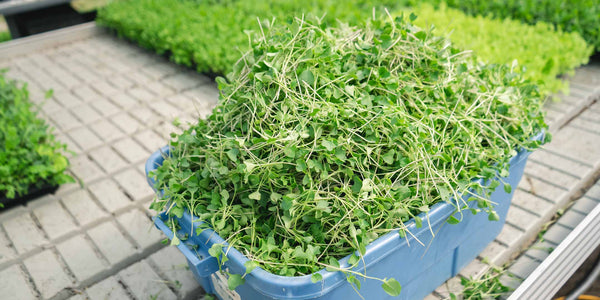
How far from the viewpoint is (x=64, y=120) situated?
353cm

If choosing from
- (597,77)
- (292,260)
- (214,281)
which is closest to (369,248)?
(292,260)

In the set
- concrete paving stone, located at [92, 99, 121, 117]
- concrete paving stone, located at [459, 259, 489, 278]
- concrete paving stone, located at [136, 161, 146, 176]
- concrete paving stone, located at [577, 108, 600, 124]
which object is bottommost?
concrete paving stone, located at [136, 161, 146, 176]

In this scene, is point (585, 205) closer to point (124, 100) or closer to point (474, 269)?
point (474, 269)

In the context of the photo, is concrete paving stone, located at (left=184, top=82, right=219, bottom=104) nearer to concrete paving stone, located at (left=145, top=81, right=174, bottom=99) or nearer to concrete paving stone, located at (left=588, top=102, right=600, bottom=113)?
concrete paving stone, located at (left=145, top=81, right=174, bottom=99)

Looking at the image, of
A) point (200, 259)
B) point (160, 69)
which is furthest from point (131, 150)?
point (200, 259)

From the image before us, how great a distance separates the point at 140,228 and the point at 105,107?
1.60 meters

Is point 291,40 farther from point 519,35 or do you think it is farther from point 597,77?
point 597,77

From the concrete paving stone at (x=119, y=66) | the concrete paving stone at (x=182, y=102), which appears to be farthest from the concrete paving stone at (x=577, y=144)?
the concrete paving stone at (x=119, y=66)

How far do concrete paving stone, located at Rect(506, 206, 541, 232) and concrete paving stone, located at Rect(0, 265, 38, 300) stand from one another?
95.8 inches

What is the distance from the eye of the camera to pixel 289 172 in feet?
4.70

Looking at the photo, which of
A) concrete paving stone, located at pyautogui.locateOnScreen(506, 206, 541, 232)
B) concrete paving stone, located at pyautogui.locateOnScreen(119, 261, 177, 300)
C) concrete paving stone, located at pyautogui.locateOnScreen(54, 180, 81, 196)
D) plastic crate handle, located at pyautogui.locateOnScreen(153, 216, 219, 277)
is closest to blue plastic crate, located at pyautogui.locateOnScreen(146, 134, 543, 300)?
plastic crate handle, located at pyautogui.locateOnScreen(153, 216, 219, 277)

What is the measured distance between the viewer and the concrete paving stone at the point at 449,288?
6.51ft

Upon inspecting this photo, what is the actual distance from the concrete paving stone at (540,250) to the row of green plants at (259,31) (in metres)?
1.17

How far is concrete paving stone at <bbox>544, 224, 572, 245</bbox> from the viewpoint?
226 centimetres
